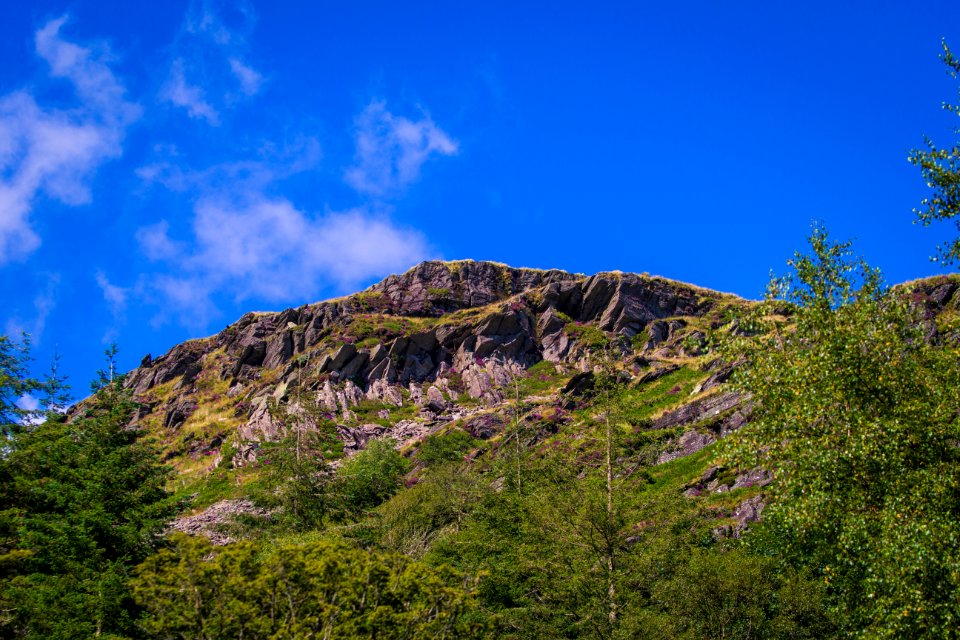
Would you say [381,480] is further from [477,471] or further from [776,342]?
[776,342]

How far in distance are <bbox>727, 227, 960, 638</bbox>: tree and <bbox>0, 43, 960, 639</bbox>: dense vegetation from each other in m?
0.05

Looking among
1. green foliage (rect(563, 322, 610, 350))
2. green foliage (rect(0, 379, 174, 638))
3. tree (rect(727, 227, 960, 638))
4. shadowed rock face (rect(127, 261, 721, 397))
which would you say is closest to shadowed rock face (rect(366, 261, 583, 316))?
shadowed rock face (rect(127, 261, 721, 397))

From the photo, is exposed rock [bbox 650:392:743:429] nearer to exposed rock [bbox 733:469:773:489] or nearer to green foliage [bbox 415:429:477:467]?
exposed rock [bbox 733:469:773:489]

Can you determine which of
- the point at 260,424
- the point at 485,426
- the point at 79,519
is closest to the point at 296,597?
the point at 79,519

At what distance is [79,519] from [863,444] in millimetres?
22255

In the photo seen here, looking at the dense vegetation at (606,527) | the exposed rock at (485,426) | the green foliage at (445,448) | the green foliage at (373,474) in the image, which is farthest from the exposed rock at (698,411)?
the green foliage at (373,474)

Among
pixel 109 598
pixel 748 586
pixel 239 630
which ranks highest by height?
pixel 109 598

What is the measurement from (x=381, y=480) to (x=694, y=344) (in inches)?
1456

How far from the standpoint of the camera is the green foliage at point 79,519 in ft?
57.4

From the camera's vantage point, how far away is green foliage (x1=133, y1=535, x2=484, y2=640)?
1081cm

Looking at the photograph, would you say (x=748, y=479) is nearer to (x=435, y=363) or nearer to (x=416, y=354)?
(x=435, y=363)

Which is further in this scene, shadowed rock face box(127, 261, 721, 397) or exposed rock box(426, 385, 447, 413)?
shadowed rock face box(127, 261, 721, 397)

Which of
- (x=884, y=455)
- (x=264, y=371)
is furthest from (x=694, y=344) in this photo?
(x=264, y=371)

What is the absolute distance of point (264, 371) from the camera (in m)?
95.5
